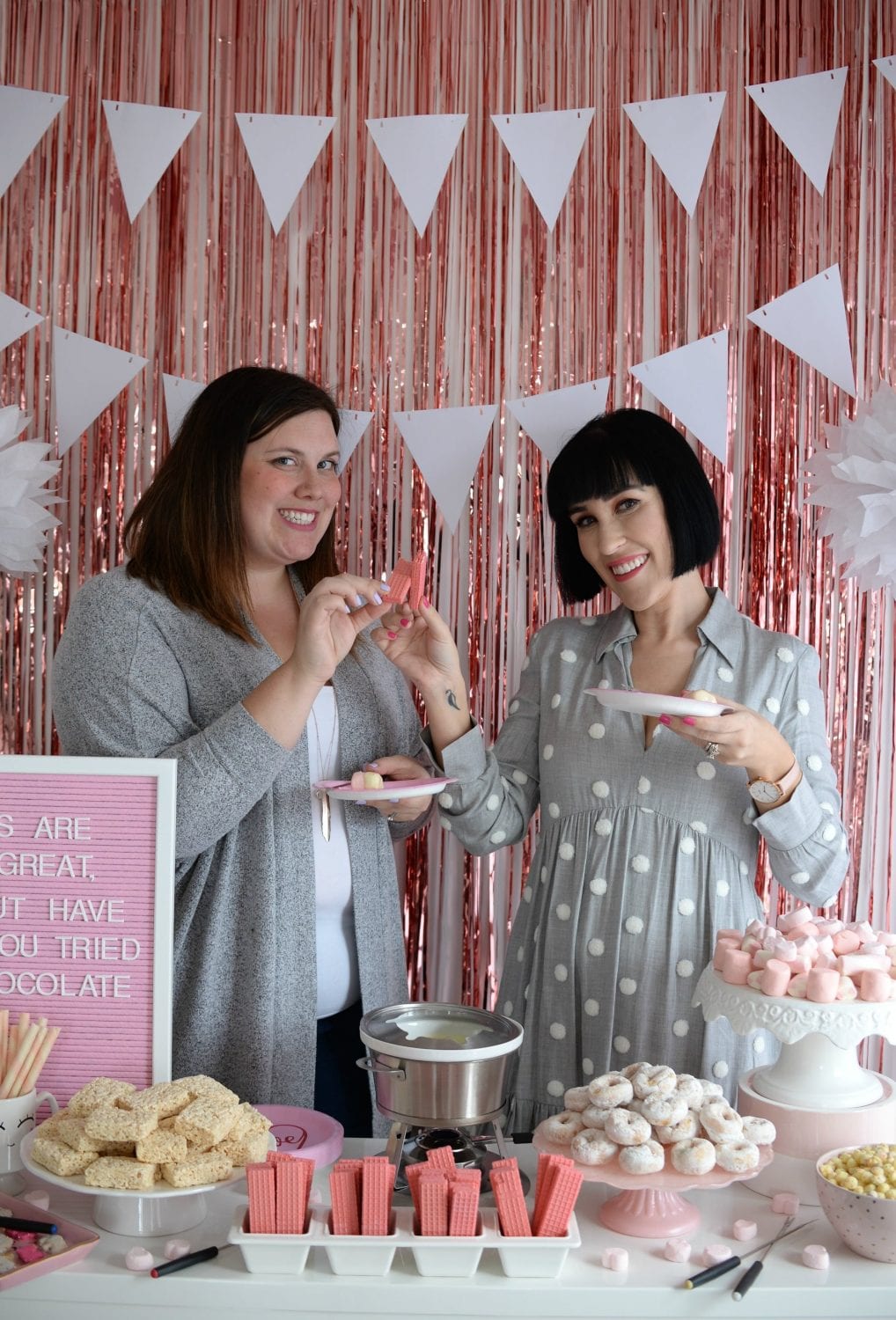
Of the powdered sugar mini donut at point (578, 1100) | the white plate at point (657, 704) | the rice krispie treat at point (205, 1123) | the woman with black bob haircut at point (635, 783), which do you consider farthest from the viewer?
the woman with black bob haircut at point (635, 783)

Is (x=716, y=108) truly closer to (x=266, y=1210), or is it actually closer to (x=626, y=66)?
(x=626, y=66)

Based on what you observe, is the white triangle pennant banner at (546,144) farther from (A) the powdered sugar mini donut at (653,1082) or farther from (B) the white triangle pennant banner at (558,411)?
(A) the powdered sugar mini donut at (653,1082)

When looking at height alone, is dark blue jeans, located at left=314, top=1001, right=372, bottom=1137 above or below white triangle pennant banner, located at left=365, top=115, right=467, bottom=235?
below

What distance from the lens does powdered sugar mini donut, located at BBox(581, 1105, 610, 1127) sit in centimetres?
132

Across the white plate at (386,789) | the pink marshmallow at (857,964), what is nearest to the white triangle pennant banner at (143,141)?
the white plate at (386,789)

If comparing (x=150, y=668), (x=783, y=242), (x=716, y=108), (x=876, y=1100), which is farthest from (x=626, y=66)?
(x=876, y=1100)

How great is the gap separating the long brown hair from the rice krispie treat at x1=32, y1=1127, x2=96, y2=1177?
2.95 feet

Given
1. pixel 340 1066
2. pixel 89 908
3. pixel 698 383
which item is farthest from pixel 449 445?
pixel 89 908

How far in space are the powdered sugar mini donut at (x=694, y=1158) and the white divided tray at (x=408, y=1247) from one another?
13 cm

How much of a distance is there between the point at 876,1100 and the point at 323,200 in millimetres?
2101

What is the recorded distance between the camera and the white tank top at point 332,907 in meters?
1.95

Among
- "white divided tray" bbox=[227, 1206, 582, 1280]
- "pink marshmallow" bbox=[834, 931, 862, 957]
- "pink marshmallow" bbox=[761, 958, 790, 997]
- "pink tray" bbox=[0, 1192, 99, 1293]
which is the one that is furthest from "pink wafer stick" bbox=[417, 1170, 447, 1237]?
"pink marshmallow" bbox=[834, 931, 862, 957]

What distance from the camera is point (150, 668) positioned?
187cm

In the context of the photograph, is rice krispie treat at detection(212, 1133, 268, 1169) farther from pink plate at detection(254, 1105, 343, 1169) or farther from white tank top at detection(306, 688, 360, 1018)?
white tank top at detection(306, 688, 360, 1018)
